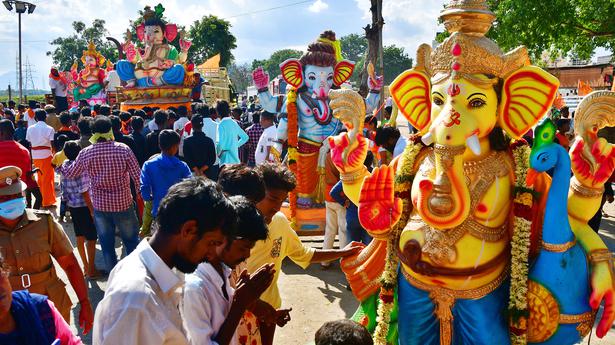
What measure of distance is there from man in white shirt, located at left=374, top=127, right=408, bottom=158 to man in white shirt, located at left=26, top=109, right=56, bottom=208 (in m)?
5.88

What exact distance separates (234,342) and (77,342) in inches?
23.5

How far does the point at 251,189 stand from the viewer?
7.94ft

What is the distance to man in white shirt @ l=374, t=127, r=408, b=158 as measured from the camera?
4.94 metres

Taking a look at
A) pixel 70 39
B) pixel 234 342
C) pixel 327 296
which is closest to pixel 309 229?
pixel 327 296

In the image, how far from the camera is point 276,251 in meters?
2.70

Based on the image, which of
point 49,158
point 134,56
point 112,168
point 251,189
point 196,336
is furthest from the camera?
point 134,56

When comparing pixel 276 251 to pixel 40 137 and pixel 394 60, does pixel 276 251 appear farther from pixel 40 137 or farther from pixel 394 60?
pixel 394 60

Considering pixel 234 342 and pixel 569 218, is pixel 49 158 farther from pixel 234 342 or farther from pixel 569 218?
pixel 569 218

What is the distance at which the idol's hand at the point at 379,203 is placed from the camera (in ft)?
9.22

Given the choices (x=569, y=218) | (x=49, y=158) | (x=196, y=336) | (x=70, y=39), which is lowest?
(x=49, y=158)

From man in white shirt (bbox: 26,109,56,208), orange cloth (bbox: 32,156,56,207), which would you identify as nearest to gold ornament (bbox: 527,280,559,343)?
man in white shirt (bbox: 26,109,56,208)

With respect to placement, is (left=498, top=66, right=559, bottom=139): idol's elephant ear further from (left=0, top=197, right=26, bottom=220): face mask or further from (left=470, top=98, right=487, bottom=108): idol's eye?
(left=0, top=197, right=26, bottom=220): face mask

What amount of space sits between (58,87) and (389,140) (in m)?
16.0

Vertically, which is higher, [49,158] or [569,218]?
[569,218]
